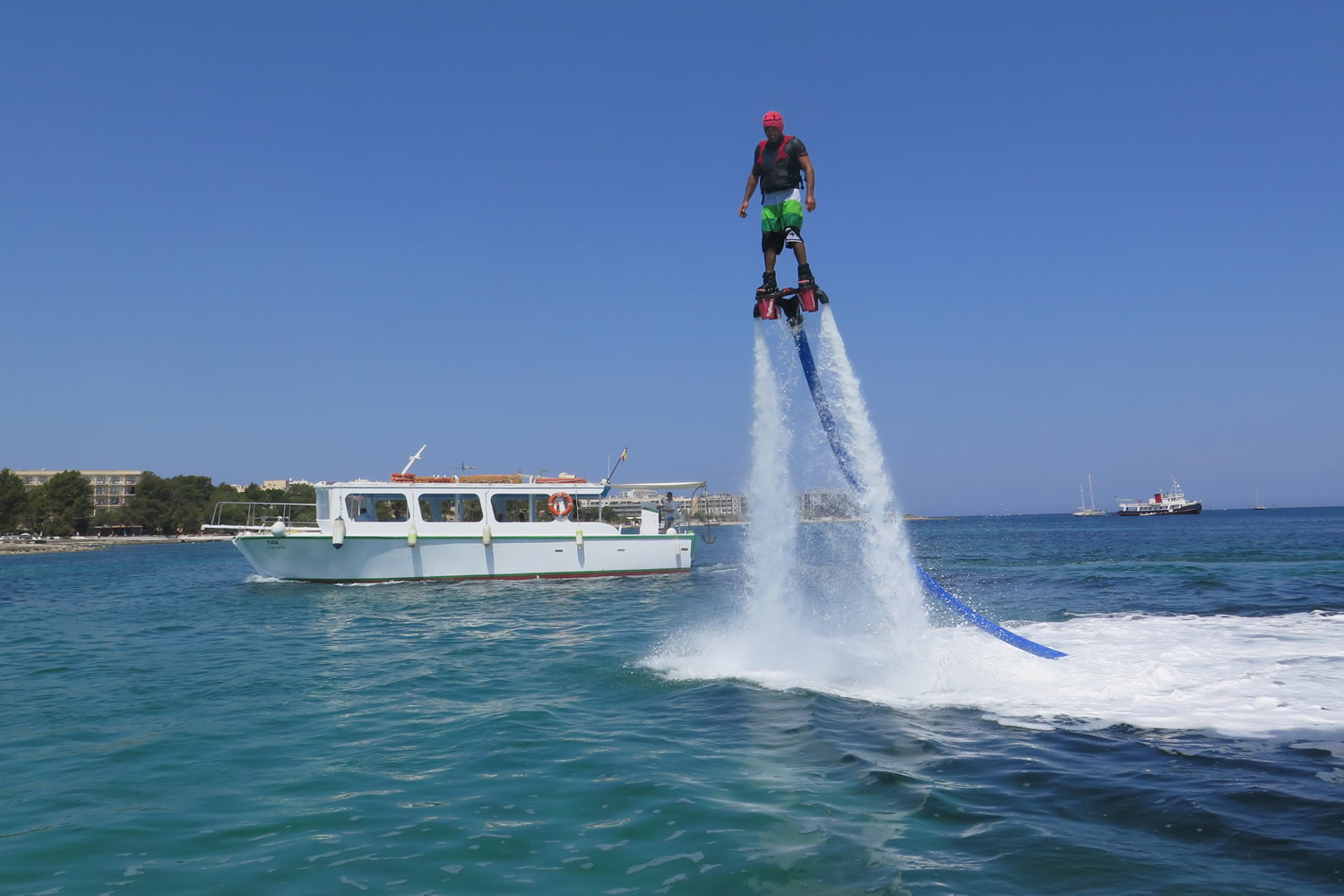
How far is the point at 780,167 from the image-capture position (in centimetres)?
1011

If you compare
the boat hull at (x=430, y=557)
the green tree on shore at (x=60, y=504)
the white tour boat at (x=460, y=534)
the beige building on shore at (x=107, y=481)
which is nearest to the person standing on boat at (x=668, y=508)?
the white tour boat at (x=460, y=534)

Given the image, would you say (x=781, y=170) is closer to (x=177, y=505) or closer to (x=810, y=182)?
(x=810, y=182)

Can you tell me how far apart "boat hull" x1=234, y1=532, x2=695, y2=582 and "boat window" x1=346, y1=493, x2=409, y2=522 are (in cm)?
126

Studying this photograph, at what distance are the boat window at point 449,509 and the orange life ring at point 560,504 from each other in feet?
8.64

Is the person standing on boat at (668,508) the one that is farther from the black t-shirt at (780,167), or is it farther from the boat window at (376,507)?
the black t-shirt at (780,167)

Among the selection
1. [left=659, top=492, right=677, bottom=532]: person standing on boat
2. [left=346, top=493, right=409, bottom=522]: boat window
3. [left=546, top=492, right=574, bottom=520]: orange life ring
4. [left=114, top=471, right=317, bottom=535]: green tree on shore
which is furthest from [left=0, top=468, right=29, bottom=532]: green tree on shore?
[left=659, top=492, right=677, bottom=532]: person standing on boat

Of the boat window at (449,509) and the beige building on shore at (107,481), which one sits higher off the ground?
the beige building on shore at (107,481)

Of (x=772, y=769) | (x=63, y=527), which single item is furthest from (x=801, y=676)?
(x=63, y=527)

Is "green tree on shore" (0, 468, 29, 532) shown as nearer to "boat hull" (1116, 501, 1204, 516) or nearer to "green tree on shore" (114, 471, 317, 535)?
"green tree on shore" (114, 471, 317, 535)

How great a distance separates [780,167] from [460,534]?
22.2 meters

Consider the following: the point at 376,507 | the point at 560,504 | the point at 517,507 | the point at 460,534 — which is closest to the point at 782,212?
the point at 460,534

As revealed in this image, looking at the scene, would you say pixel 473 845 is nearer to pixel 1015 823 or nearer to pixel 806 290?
pixel 1015 823

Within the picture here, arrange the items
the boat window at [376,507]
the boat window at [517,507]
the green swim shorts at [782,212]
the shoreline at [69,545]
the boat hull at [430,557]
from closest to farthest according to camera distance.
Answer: the green swim shorts at [782,212] → the boat hull at [430,557] → the boat window at [376,507] → the boat window at [517,507] → the shoreline at [69,545]

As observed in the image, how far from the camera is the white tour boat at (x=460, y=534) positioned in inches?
1121
